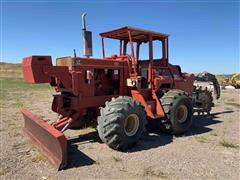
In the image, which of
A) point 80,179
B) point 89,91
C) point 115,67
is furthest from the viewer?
point 115,67

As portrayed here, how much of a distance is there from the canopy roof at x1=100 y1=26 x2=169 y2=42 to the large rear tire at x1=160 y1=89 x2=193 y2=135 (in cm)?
176

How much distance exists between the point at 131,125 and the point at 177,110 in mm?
1781

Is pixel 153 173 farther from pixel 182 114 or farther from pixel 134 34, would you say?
pixel 134 34

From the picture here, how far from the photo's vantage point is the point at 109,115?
18.3 feet

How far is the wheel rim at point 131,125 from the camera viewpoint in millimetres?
5988

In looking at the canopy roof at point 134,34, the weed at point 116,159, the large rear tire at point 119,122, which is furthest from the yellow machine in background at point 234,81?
the weed at point 116,159

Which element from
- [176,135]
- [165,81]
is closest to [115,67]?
[165,81]

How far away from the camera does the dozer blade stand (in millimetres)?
4711

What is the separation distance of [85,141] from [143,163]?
6.56ft

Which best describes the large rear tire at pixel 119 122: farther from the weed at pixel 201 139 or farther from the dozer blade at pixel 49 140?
the weed at pixel 201 139

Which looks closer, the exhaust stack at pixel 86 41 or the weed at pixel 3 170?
the weed at pixel 3 170

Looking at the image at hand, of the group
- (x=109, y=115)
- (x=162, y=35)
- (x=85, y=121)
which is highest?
(x=162, y=35)

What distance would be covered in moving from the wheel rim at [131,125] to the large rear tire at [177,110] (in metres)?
1.27

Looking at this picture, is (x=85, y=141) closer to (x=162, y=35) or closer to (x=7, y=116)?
(x=162, y=35)
